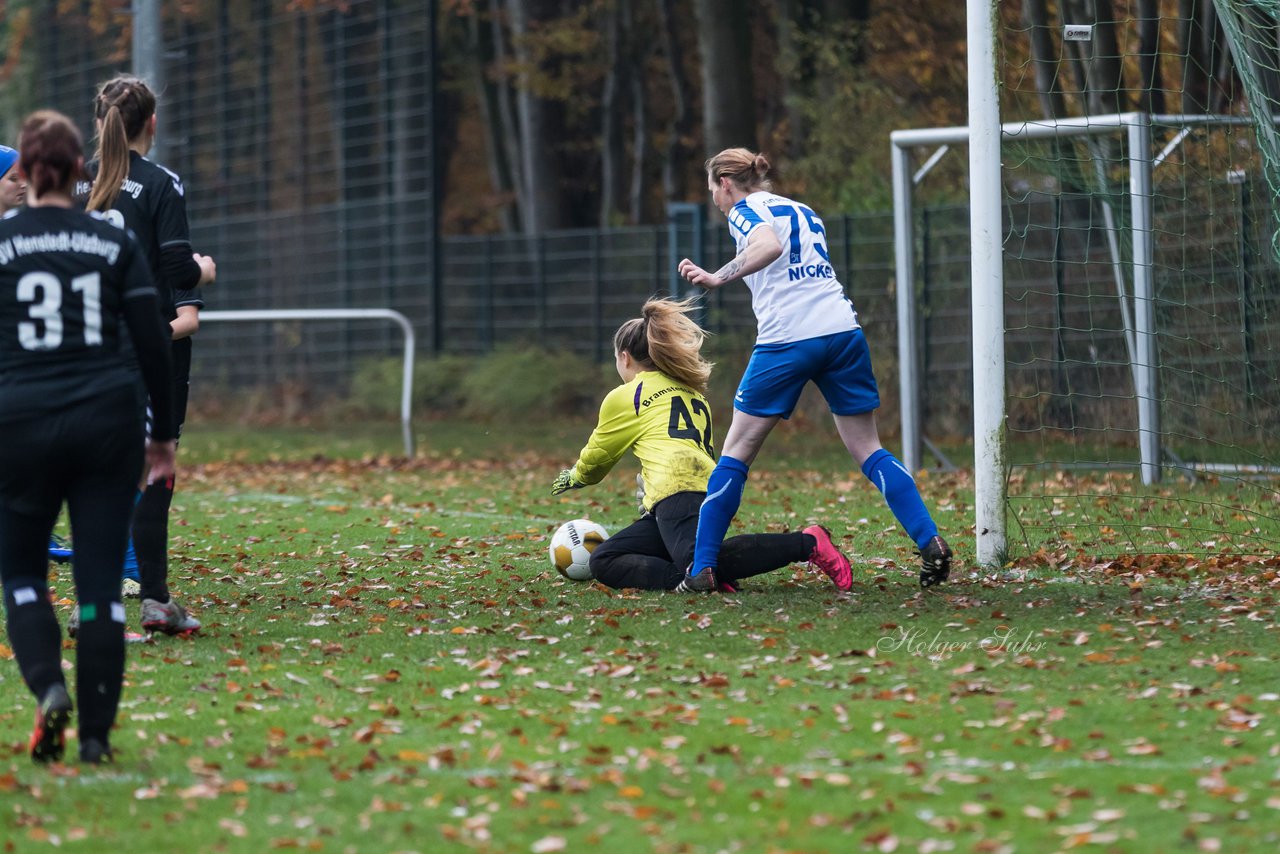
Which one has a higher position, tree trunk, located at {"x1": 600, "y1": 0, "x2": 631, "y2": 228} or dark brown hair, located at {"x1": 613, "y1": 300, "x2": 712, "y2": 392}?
tree trunk, located at {"x1": 600, "y1": 0, "x2": 631, "y2": 228}

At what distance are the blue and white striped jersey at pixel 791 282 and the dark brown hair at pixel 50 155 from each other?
10.5 feet

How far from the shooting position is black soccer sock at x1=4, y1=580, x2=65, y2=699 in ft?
15.5

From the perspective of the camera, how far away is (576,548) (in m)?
8.08

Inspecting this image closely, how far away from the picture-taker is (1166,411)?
1115cm

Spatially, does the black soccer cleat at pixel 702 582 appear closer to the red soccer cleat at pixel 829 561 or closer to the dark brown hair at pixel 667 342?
the red soccer cleat at pixel 829 561

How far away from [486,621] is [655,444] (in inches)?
49.9

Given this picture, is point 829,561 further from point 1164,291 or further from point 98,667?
point 1164,291

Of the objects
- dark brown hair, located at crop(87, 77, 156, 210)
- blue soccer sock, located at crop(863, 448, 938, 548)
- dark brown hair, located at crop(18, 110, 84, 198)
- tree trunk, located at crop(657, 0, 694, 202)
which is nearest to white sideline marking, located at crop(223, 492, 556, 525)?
blue soccer sock, located at crop(863, 448, 938, 548)

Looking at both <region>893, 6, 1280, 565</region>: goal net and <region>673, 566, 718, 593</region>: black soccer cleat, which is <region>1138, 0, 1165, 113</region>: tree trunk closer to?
<region>893, 6, 1280, 565</region>: goal net

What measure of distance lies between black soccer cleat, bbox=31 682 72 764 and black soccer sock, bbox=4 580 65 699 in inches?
2.0

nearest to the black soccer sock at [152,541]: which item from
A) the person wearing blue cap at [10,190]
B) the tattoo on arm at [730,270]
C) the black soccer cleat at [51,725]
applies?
the person wearing blue cap at [10,190]

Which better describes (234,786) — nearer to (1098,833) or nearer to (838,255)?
(1098,833)

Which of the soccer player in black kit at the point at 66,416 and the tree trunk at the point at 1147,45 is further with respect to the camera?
the tree trunk at the point at 1147,45

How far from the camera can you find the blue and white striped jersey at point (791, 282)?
7281 mm
